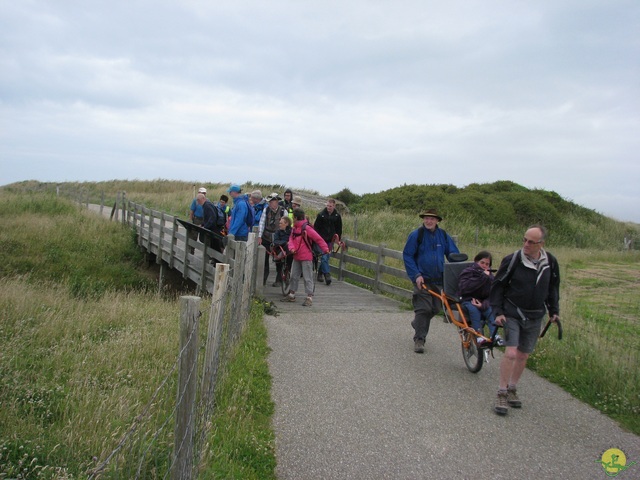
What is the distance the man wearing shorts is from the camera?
19.6 ft

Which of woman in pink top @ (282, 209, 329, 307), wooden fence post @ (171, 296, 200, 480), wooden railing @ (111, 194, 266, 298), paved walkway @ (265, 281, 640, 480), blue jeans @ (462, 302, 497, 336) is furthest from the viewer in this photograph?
woman in pink top @ (282, 209, 329, 307)

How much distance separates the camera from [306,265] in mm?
10969

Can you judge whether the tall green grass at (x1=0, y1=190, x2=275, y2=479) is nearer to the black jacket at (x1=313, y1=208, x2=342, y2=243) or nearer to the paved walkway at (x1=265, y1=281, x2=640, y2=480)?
the paved walkway at (x1=265, y1=281, x2=640, y2=480)

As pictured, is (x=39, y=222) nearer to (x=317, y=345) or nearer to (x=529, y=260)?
(x=317, y=345)

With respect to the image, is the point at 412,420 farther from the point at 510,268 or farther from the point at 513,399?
the point at 510,268

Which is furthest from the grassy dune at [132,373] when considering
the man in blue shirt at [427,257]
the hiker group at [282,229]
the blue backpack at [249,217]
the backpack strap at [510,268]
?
the blue backpack at [249,217]

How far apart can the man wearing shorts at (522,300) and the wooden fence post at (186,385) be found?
361 cm

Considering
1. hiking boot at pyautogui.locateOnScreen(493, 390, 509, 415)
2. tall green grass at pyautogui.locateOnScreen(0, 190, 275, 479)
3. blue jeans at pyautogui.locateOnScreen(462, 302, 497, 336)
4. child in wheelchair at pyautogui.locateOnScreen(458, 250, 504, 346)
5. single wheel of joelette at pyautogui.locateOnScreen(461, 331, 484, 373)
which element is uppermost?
child in wheelchair at pyautogui.locateOnScreen(458, 250, 504, 346)

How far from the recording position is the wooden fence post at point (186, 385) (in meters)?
3.39

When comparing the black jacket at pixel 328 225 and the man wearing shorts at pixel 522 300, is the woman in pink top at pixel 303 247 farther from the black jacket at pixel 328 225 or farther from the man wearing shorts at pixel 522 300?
the man wearing shorts at pixel 522 300

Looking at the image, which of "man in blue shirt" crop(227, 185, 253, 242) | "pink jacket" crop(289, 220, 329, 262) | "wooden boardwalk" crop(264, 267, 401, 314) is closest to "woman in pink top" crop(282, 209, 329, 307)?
"pink jacket" crop(289, 220, 329, 262)

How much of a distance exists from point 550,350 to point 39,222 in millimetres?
20969

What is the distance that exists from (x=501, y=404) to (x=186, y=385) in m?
3.81

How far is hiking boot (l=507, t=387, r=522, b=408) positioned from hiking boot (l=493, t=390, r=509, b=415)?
119 millimetres
